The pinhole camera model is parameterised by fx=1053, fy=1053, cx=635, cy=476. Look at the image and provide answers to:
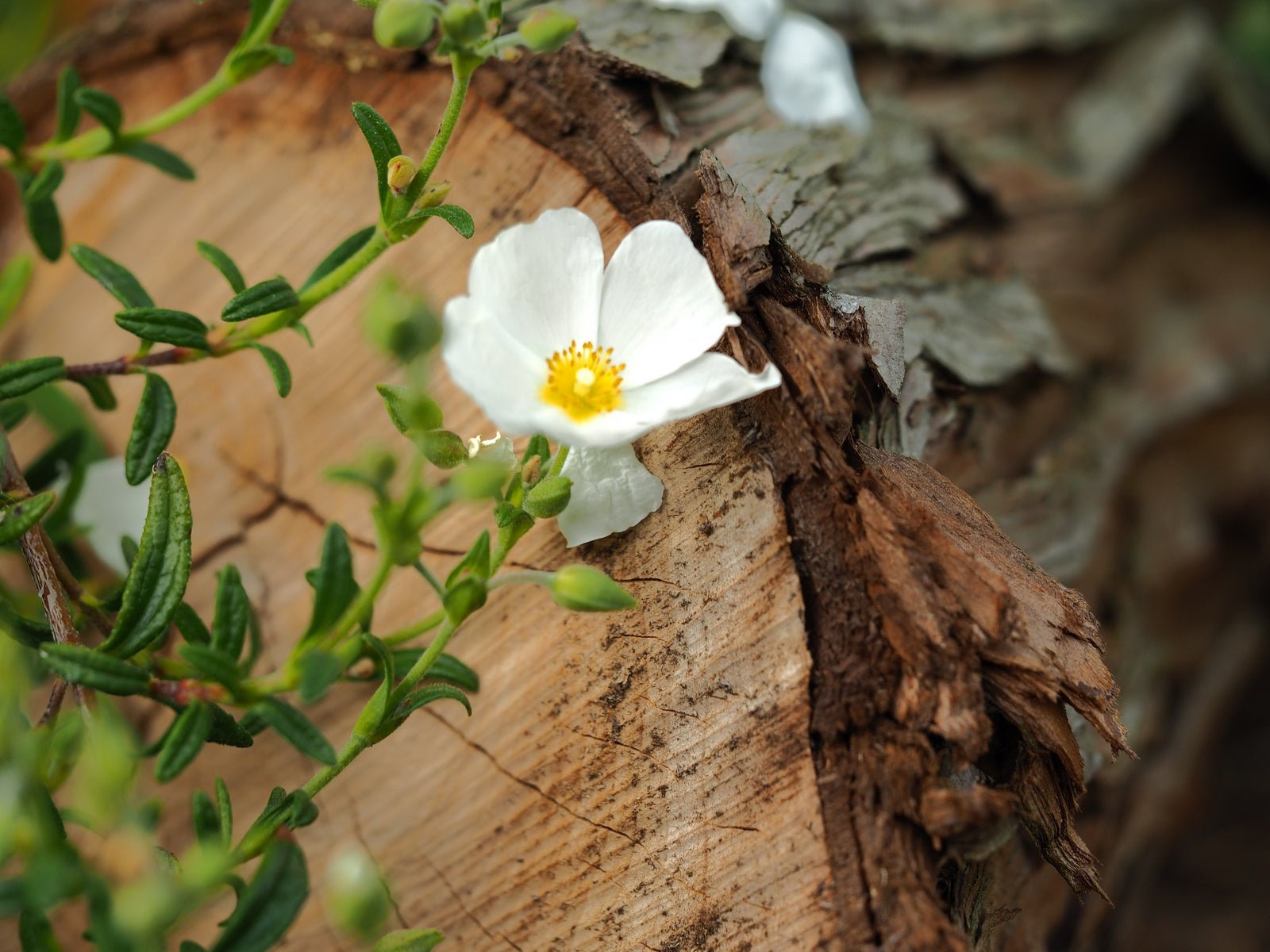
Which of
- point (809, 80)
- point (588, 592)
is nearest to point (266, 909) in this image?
point (588, 592)

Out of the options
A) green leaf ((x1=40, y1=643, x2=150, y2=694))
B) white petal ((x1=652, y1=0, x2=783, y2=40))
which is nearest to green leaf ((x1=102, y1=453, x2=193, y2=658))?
green leaf ((x1=40, y1=643, x2=150, y2=694))

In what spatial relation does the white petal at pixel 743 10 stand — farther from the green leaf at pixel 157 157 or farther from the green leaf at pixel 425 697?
the green leaf at pixel 425 697

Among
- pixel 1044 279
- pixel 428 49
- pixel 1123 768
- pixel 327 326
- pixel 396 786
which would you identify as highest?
pixel 428 49

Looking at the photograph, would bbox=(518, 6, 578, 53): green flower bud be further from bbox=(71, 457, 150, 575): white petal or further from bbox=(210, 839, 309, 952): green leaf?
bbox=(71, 457, 150, 575): white petal

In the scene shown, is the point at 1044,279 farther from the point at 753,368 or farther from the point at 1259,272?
the point at 753,368

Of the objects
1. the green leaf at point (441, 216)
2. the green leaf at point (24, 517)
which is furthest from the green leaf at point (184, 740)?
the green leaf at point (441, 216)

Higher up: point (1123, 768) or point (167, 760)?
point (167, 760)

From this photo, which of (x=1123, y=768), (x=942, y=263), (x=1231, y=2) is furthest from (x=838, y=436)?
(x=1231, y=2)
